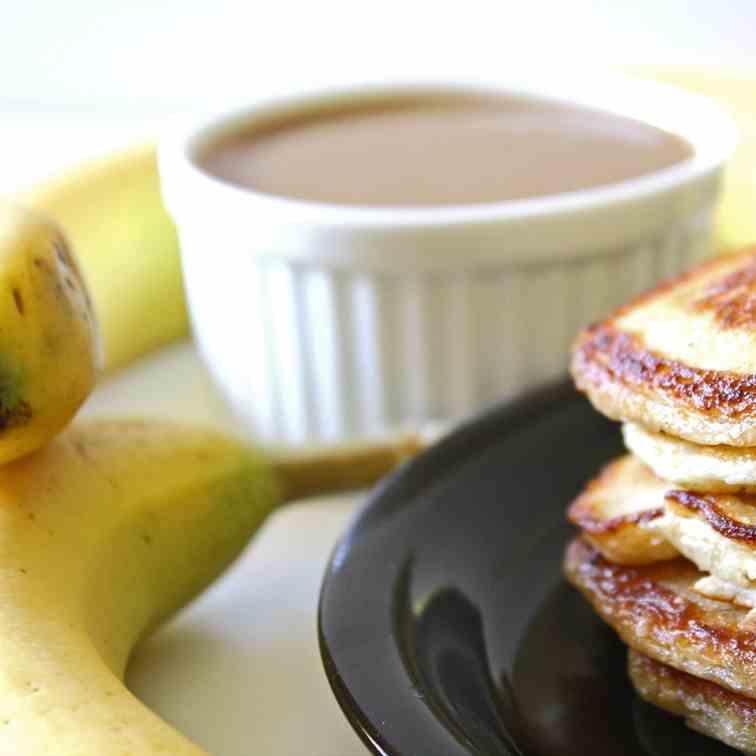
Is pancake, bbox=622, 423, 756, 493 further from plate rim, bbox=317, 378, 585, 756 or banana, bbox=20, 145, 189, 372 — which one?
banana, bbox=20, 145, 189, 372

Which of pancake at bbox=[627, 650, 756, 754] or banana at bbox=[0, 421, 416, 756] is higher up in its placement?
banana at bbox=[0, 421, 416, 756]

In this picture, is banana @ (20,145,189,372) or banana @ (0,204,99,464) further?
banana @ (20,145,189,372)

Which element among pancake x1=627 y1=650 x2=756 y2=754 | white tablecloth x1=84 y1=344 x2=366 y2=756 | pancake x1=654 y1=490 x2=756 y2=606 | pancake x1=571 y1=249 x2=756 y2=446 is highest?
pancake x1=571 y1=249 x2=756 y2=446

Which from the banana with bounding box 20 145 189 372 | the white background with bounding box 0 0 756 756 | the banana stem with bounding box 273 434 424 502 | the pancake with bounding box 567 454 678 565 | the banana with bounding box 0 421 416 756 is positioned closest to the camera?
the banana with bounding box 0 421 416 756

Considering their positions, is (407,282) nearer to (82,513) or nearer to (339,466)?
(339,466)

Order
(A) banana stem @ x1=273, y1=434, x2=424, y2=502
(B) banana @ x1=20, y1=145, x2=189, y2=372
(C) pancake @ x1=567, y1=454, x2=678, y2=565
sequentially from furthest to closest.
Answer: (B) banana @ x1=20, y1=145, x2=189, y2=372 → (A) banana stem @ x1=273, y1=434, x2=424, y2=502 → (C) pancake @ x1=567, y1=454, x2=678, y2=565

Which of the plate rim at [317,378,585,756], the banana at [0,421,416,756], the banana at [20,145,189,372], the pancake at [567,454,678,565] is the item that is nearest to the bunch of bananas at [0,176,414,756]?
the banana at [0,421,416,756]

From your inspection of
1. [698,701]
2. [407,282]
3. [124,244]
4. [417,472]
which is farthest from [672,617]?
[124,244]

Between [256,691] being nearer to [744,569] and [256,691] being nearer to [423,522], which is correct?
[423,522]

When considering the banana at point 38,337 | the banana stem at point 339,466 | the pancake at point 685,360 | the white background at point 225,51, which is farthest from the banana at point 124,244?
the pancake at point 685,360
